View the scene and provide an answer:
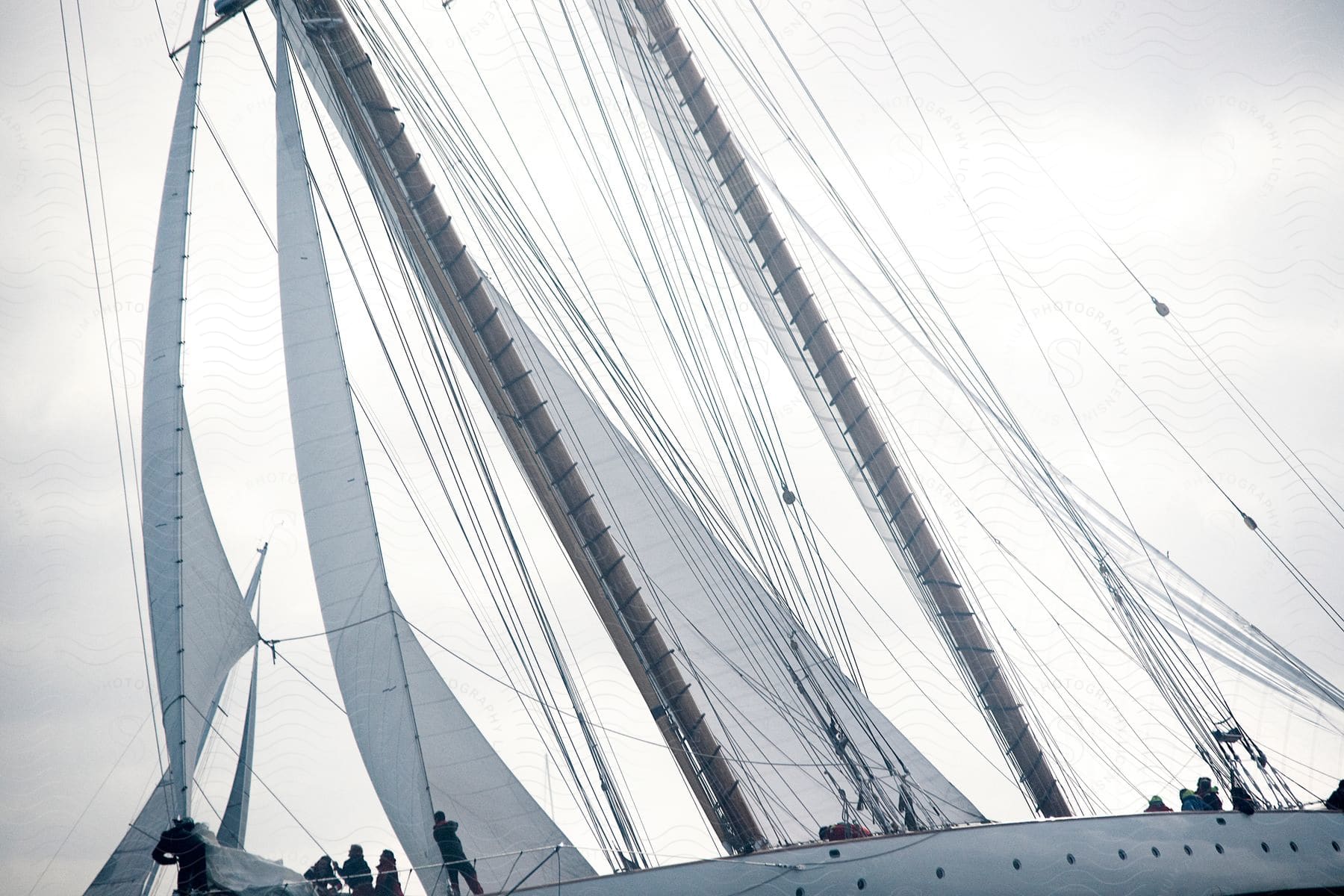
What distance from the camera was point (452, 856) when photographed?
843cm

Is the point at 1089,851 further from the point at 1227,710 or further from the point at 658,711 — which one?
the point at 1227,710

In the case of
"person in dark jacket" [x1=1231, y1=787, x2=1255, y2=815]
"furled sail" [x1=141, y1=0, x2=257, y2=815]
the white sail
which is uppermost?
"furled sail" [x1=141, y1=0, x2=257, y2=815]

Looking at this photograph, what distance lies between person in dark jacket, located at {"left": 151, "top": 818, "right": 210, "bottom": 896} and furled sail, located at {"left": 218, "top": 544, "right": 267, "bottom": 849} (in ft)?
3.38

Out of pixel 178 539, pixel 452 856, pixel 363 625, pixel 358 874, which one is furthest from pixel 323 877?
pixel 178 539

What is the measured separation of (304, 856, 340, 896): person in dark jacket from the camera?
8063mm

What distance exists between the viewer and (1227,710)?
12117mm

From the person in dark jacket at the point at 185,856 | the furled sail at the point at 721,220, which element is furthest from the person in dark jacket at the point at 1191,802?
the person in dark jacket at the point at 185,856

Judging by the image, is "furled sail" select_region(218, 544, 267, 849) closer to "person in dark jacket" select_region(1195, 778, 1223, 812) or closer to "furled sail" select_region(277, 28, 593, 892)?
"furled sail" select_region(277, 28, 593, 892)

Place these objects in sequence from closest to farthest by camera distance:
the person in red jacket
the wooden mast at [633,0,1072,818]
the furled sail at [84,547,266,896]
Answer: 1. the person in red jacket
2. the furled sail at [84,547,266,896]
3. the wooden mast at [633,0,1072,818]

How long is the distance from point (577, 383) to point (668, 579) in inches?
96.0

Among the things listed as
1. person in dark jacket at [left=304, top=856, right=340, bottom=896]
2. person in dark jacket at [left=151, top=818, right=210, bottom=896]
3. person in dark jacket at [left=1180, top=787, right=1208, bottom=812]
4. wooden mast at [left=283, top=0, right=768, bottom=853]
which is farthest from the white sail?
person in dark jacket at [left=1180, top=787, right=1208, bottom=812]

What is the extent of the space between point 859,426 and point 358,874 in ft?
24.2

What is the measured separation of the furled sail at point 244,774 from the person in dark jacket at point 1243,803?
829 centimetres

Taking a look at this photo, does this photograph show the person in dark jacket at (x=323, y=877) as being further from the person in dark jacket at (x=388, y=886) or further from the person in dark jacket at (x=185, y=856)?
the person in dark jacket at (x=185, y=856)
